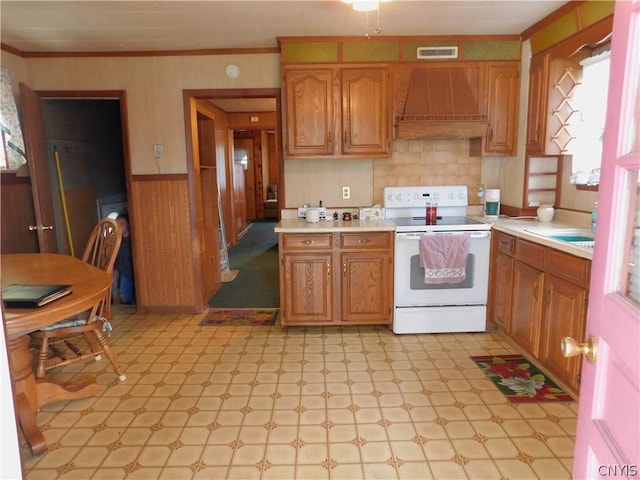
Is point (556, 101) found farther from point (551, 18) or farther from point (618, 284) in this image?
point (618, 284)

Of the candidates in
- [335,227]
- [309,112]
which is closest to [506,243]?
[335,227]

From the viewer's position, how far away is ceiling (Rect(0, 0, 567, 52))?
2.69 m

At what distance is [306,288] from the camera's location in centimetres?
339

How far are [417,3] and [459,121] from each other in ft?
3.29

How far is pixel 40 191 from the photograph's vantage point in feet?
11.1

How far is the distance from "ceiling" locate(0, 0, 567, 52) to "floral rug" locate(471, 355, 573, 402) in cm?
237

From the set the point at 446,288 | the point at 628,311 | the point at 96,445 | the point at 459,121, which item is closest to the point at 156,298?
the point at 96,445

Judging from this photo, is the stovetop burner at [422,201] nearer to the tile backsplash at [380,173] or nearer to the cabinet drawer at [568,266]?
the tile backsplash at [380,173]

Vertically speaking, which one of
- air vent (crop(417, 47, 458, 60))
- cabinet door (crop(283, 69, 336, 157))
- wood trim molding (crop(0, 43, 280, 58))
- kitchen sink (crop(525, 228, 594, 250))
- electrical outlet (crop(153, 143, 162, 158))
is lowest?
kitchen sink (crop(525, 228, 594, 250))

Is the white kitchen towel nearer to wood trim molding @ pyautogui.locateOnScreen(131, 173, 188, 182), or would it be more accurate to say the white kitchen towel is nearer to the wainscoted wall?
the wainscoted wall

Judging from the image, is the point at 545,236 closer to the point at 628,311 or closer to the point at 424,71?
the point at 424,71

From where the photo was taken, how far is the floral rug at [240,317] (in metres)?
3.71

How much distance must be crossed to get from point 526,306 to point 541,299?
0.68ft

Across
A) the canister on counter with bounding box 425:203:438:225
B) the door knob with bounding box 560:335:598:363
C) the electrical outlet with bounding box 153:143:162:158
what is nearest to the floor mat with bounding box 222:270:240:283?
the electrical outlet with bounding box 153:143:162:158
